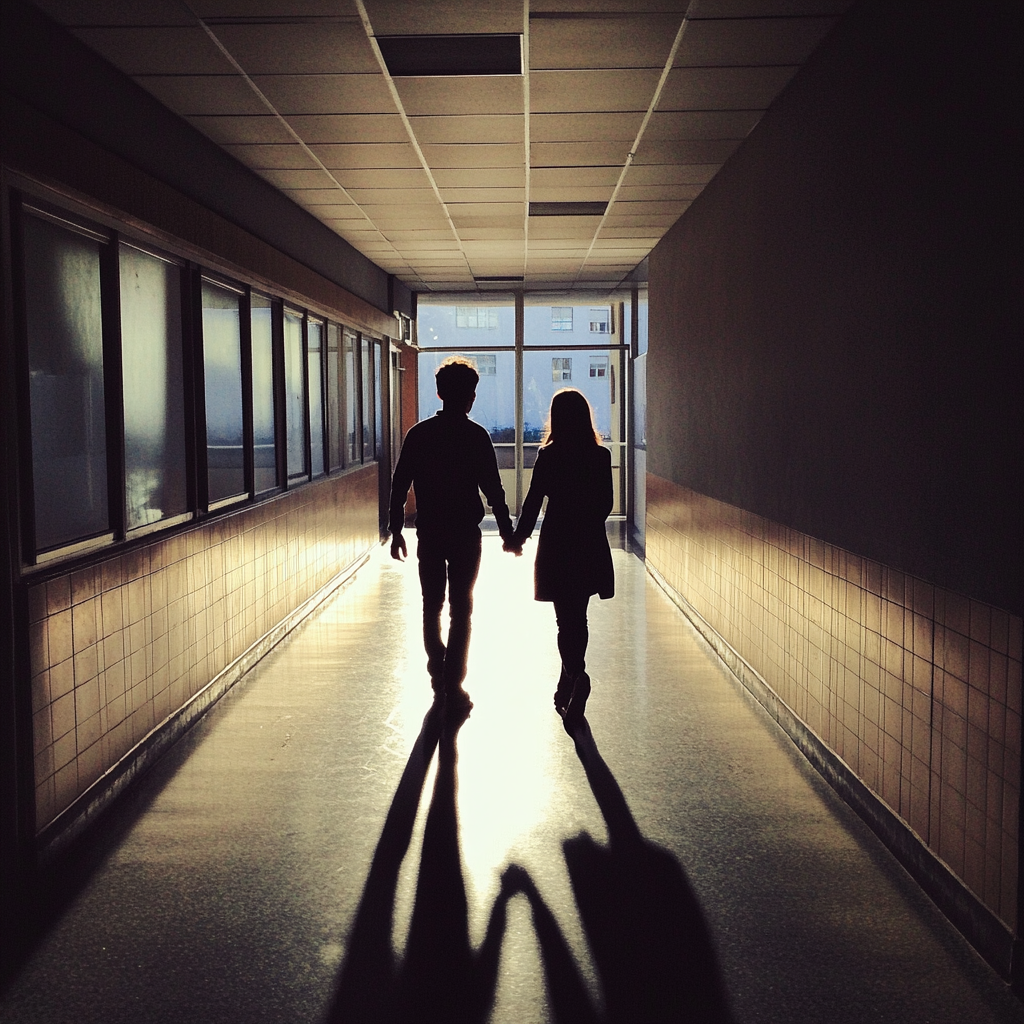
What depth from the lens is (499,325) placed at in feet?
42.6

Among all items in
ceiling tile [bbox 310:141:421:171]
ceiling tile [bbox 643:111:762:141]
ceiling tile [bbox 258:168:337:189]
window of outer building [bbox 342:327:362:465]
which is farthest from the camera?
window of outer building [bbox 342:327:362:465]

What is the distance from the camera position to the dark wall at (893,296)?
2.51 metres

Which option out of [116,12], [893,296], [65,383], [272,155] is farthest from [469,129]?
[893,296]

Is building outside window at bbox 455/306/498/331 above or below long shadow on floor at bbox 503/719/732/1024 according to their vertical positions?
above

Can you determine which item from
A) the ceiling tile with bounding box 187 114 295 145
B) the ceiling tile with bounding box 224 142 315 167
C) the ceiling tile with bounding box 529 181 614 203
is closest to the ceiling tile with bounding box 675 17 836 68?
the ceiling tile with bounding box 187 114 295 145

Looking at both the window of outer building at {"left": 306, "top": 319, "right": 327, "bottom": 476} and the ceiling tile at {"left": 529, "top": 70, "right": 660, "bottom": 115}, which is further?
the window of outer building at {"left": 306, "top": 319, "right": 327, "bottom": 476}

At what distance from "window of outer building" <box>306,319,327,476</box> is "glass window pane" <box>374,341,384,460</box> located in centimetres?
288

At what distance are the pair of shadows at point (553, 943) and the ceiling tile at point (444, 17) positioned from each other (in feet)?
9.01

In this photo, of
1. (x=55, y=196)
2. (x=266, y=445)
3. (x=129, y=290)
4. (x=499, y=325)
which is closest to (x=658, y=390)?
(x=266, y=445)

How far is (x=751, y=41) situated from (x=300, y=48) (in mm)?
1690

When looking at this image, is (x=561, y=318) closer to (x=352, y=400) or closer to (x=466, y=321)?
(x=466, y=321)

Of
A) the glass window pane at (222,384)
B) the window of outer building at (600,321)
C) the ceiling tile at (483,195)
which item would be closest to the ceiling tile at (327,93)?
the glass window pane at (222,384)

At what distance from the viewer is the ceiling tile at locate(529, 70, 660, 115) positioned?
429 centimetres

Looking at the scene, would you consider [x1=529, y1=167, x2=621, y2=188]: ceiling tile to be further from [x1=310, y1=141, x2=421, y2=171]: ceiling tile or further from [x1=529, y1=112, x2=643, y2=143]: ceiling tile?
[x1=310, y1=141, x2=421, y2=171]: ceiling tile
